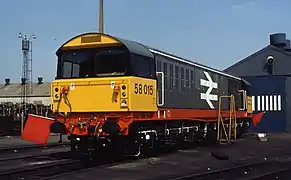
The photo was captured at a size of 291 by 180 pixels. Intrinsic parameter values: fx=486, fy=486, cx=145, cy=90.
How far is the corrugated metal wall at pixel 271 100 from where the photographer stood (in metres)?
35.1

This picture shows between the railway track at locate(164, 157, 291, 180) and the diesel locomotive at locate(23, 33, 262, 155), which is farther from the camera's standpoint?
the diesel locomotive at locate(23, 33, 262, 155)

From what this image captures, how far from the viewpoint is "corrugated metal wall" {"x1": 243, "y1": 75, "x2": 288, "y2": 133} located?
35.1 metres

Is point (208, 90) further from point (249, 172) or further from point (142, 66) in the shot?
point (249, 172)

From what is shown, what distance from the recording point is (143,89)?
14758 millimetres

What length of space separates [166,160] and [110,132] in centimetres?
263

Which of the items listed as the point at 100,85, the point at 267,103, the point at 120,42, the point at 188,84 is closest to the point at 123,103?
the point at 100,85

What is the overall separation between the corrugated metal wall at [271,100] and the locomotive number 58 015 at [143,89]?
2173 centimetres

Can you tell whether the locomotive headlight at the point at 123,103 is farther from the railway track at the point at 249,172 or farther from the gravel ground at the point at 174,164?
the railway track at the point at 249,172

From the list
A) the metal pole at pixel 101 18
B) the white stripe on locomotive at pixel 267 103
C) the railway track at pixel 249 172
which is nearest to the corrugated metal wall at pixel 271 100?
the white stripe on locomotive at pixel 267 103

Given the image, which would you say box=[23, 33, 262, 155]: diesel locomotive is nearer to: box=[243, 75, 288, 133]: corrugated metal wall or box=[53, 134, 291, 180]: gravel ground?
box=[53, 134, 291, 180]: gravel ground

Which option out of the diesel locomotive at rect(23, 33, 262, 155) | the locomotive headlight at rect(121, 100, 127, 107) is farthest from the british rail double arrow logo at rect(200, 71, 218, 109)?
A: the locomotive headlight at rect(121, 100, 127, 107)

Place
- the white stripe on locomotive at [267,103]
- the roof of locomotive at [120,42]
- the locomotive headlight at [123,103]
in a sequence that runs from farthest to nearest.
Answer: the white stripe on locomotive at [267,103]
the roof of locomotive at [120,42]
the locomotive headlight at [123,103]

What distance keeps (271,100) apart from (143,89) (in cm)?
2282

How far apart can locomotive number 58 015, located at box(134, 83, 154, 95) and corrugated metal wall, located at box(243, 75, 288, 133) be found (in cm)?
2173
